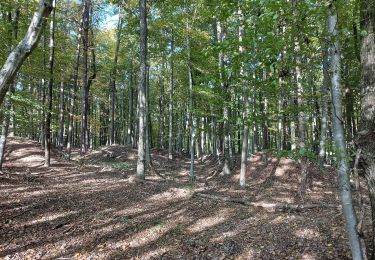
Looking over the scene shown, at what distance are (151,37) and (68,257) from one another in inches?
787

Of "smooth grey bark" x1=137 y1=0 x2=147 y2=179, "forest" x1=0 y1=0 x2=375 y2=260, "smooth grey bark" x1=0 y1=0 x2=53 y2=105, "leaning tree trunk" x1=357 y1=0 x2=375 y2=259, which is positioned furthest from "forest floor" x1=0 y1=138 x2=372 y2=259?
"smooth grey bark" x1=0 y1=0 x2=53 y2=105

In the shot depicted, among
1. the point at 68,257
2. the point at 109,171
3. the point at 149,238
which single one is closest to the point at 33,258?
the point at 68,257

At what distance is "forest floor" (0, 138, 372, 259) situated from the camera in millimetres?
6742

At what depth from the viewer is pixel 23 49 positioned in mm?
5211

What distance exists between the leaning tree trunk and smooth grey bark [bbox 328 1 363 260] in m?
0.30

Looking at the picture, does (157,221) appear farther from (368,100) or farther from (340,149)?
(368,100)

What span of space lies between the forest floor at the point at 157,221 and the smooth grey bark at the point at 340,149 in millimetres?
1746

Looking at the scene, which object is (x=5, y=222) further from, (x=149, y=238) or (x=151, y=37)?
(x=151, y=37)

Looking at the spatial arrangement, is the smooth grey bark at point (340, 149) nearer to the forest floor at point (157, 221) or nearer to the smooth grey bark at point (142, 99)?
the forest floor at point (157, 221)

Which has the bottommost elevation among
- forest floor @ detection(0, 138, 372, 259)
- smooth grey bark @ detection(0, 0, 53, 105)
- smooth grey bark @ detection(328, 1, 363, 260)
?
forest floor @ detection(0, 138, 372, 259)

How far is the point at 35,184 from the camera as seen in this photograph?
39.5ft

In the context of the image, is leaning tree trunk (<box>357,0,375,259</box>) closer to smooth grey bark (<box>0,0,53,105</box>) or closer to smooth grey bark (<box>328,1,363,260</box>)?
smooth grey bark (<box>328,1,363,260</box>)

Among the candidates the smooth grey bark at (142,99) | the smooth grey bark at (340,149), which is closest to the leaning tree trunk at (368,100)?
the smooth grey bark at (340,149)

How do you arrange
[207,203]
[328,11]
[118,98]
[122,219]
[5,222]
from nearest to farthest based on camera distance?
[328,11]
[5,222]
[122,219]
[207,203]
[118,98]
